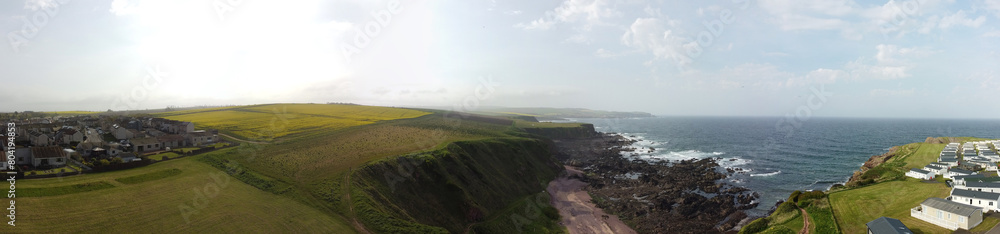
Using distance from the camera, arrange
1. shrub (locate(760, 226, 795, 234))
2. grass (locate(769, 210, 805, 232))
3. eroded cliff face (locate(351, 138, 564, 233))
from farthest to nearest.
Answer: grass (locate(769, 210, 805, 232))
shrub (locate(760, 226, 795, 234))
eroded cliff face (locate(351, 138, 564, 233))

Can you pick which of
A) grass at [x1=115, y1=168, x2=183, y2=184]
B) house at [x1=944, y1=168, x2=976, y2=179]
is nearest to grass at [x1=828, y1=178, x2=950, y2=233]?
house at [x1=944, y1=168, x2=976, y2=179]

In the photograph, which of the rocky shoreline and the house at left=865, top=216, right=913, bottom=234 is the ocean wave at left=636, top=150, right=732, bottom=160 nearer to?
the rocky shoreline

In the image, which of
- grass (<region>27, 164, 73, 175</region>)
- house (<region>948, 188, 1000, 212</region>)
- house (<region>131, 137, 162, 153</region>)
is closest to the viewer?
grass (<region>27, 164, 73, 175</region>)

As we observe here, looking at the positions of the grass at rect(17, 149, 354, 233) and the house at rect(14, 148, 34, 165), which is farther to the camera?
the house at rect(14, 148, 34, 165)

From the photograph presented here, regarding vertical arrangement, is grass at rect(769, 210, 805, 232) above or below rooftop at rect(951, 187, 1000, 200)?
below

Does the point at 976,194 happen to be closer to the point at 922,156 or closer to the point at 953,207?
the point at 953,207

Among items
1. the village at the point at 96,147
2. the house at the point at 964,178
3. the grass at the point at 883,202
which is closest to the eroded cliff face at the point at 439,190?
the village at the point at 96,147
